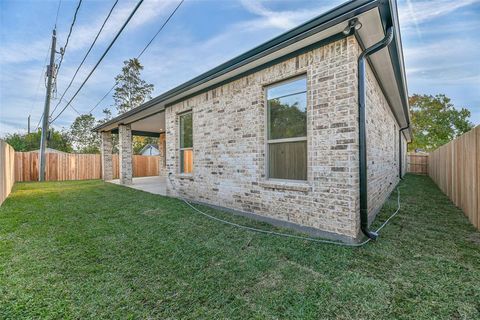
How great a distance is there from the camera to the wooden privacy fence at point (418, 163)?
16766 millimetres

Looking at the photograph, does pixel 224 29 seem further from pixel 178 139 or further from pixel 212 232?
pixel 212 232

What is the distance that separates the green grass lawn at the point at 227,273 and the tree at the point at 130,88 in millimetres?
22297

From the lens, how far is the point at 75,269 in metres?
2.57

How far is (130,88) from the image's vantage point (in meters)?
23.7

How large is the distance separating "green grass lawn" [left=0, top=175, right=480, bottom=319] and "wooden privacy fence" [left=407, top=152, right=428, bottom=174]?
52.8ft

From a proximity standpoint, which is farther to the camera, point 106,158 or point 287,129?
point 106,158

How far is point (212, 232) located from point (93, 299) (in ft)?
6.64

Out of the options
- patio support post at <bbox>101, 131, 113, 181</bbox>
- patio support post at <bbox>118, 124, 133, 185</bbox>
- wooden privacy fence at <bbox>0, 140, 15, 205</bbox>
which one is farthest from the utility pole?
wooden privacy fence at <bbox>0, 140, 15, 205</bbox>

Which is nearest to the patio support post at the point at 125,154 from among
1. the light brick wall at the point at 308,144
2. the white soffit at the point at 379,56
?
the light brick wall at the point at 308,144

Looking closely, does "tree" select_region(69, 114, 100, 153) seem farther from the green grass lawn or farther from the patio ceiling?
the green grass lawn

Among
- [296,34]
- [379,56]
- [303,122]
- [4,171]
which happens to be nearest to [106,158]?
[4,171]

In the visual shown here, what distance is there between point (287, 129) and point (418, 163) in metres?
18.5

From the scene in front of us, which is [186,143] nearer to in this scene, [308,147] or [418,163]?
[308,147]

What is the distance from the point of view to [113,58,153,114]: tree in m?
23.3
